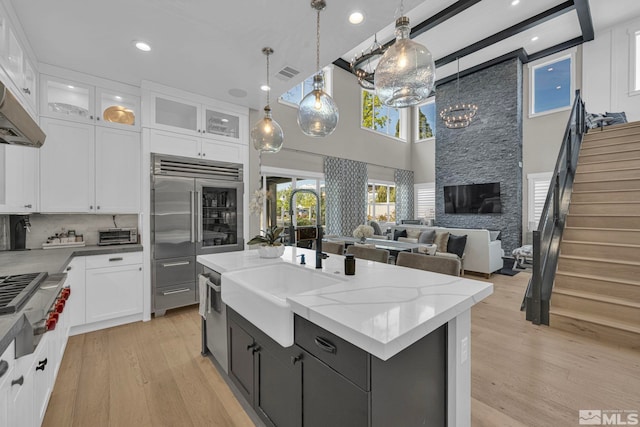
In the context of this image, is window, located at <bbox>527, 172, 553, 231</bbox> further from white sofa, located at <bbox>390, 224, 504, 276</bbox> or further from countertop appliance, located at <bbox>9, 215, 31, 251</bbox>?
countertop appliance, located at <bbox>9, 215, 31, 251</bbox>

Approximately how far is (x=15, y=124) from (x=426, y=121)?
32.1ft

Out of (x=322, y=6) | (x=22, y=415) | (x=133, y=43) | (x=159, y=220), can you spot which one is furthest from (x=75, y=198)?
(x=322, y=6)

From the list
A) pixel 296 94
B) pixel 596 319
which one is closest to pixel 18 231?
pixel 296 94

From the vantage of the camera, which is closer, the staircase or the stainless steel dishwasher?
the stainless steel dishwasher

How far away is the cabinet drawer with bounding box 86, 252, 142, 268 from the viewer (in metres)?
2.96

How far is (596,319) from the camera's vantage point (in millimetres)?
2723

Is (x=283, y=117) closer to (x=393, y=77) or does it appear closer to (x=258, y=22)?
(x=258, y=22)

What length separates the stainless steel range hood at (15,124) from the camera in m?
1.02

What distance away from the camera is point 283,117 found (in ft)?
19.4

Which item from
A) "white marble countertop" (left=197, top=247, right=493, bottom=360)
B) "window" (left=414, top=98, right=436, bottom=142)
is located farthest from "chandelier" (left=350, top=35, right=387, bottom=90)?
"window" (left=414, top=98, right=436, bottom=142)

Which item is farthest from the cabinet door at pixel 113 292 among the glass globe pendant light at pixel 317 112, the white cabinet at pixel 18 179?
the glass globe pendant light at pixel 317 112

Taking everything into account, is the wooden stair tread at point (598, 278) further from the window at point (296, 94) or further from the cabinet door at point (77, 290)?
the window at point (296, 94)

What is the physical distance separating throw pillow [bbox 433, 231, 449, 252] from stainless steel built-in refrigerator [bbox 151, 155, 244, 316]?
3.81 metres

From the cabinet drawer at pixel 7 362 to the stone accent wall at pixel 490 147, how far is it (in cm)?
820
